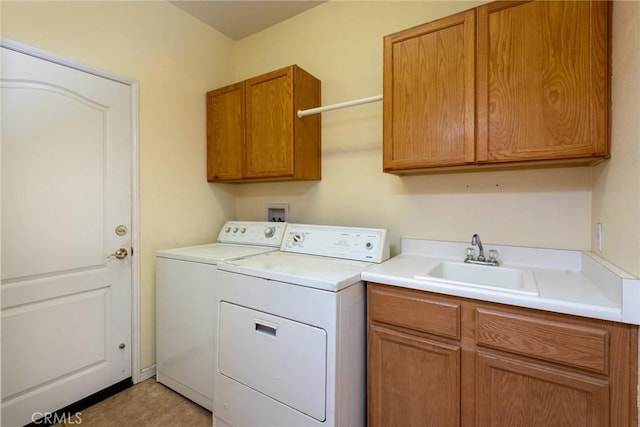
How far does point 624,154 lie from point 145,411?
265 cm

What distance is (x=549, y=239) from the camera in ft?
4.91

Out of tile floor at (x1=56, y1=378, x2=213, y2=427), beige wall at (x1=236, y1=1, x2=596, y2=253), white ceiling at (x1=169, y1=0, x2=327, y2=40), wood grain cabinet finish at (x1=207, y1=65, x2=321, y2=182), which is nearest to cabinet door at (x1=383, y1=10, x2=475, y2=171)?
beige wall at (x1=236, y1=1, x2=596, y2=253)

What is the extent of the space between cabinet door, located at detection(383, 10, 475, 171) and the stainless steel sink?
0.56 m

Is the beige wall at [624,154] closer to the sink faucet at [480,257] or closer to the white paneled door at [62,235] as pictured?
the sink faucet at [480,257]

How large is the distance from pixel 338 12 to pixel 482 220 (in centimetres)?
177

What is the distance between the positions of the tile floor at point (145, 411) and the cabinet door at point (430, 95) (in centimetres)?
186

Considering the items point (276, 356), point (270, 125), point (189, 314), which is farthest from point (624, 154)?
point (189, 314)

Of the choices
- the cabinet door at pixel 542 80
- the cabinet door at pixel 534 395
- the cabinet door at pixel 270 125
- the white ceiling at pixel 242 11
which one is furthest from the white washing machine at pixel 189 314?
the white ceiling at pixel 242 11

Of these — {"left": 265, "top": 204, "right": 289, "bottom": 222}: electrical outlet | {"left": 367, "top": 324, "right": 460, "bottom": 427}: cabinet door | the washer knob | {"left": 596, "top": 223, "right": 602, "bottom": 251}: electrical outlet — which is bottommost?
{"left": 367, "top": 324, "right": 460, "bottom": 427}: cabinet door

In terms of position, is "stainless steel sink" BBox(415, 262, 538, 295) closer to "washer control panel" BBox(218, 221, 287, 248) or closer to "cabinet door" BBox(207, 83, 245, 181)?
"washer control panel" BBox(218, 221, 287, 248)

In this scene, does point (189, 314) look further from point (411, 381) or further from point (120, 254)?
point (411, 381)

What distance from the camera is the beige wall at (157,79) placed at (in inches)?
67.1

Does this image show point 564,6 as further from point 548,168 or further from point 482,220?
point 482,220

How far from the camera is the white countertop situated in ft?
3.04
